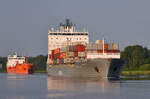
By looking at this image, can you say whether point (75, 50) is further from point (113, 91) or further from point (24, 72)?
point (24, 72)

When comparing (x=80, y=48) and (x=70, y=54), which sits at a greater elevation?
(x=80, y=48)

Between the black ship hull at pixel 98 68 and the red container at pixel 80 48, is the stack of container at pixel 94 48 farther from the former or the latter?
the red container at pixel 80 48

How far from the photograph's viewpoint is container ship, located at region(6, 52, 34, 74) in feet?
558

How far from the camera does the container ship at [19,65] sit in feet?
558

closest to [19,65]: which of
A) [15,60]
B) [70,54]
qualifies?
[15,60]

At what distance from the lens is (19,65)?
174125 mm

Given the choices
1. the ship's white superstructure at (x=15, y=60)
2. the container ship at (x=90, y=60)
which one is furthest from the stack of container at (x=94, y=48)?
the ship's white superstructure at (x=15, y=60)

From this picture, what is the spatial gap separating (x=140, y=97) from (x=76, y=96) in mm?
7615

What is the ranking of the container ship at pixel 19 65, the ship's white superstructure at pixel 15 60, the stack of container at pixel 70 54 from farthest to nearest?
the ship's white superstructure at pixel 15 60 → the container ship at pixel 19 65 → the stack of container at pixel 70 54

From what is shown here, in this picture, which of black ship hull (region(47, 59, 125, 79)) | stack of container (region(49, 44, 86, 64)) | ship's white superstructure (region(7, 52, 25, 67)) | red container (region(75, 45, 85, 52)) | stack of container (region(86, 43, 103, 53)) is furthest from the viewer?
ship's white superstructure (region(7, 52, 25, 67))

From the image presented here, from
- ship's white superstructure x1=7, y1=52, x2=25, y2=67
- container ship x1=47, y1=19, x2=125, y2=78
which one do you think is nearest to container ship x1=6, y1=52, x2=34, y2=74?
ship's white superstructure x1=7, y1=52, x2=25, y2=67

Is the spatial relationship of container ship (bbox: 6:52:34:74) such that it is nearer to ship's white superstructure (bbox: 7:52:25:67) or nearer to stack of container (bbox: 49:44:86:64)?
ship's white superstructure (bbox: 7:52:25:67)

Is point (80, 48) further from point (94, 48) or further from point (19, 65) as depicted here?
point (19, 65)

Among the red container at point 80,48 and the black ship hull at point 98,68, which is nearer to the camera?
the black ship hull at point 98,68
